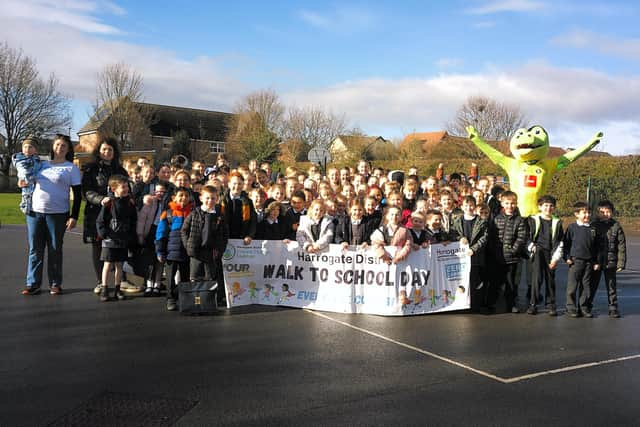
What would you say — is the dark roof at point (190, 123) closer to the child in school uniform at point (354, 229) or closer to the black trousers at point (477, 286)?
→ the child in school uniform at point (354, 229)

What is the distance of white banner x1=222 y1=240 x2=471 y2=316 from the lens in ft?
23.0

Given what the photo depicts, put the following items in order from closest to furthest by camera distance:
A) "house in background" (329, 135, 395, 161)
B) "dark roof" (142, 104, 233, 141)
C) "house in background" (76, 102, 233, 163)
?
"house in background" (329, 135, 395, 161), "house in background" (76, 102, 233, 163), "dark roof" (142, 104, 233, 141)

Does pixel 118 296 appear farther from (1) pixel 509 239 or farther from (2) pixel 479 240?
(1) pixel 509 239

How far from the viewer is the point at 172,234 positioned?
6902mm

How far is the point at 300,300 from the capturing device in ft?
23.8

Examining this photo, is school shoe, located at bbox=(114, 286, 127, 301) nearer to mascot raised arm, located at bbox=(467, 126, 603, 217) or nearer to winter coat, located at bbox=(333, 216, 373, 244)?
winter coat, located at bbox=(333, 216, 373, 244)

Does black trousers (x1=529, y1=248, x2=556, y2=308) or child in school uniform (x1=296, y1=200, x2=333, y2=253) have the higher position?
child in school uniform (x1=296, y1=200, x2=333, y2=253)

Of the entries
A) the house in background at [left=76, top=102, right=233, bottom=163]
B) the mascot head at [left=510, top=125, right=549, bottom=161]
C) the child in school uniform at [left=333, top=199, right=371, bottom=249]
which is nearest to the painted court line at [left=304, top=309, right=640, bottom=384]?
the child in school uniform at [left=333, top=199, right=371, bottom=249]

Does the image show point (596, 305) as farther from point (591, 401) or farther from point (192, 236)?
point (192, 236)

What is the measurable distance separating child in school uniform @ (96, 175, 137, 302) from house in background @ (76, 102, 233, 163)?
132 feet

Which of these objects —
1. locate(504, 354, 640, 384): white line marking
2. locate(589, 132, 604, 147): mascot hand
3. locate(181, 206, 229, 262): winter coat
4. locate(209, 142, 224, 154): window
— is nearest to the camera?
locate(504, 354, 640, 384): white line marking

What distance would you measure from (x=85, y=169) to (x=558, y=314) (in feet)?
22.2

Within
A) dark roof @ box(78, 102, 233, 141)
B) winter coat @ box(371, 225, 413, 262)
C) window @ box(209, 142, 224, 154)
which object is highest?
dark roof @ box(78, 102, 233, 141)

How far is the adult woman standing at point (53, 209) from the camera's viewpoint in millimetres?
7266
